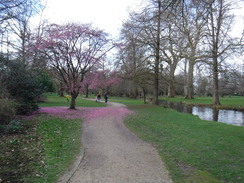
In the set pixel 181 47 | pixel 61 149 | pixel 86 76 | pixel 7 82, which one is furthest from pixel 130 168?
pixel 181 47

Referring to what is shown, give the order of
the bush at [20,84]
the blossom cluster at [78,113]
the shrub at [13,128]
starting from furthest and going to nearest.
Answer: the blossom cluster at [78,113] → the bush at [20,84] → the shrub at [13,128]

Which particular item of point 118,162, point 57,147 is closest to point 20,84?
point 57,147

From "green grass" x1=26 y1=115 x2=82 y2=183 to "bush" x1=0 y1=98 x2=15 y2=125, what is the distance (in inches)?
57.0

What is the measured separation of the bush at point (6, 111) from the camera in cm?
830

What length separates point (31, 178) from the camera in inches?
164

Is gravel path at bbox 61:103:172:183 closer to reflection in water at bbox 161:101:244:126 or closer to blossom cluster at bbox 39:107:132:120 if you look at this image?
blossom cluster at bbox 39:107:132:120

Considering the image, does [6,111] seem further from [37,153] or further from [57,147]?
[37,153]

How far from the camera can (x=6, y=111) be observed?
8.66m

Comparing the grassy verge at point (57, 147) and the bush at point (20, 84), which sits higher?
the bush at point (20, 84)

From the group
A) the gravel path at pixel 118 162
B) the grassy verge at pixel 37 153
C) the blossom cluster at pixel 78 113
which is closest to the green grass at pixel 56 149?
the grassy verge at pixel 37 153

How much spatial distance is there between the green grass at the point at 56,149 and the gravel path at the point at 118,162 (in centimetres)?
36

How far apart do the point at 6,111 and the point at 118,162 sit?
6.36 meters

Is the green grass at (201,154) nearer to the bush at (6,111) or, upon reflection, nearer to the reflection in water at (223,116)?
the bush at (6,111)

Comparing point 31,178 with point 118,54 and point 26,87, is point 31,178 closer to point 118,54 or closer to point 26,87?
point 26,87
